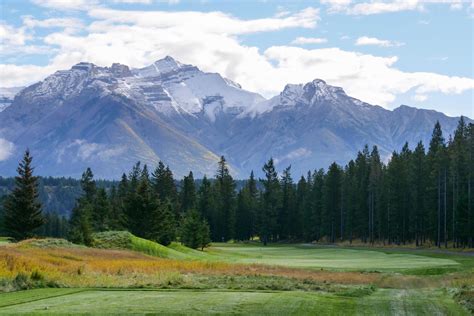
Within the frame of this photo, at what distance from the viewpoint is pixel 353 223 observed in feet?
457

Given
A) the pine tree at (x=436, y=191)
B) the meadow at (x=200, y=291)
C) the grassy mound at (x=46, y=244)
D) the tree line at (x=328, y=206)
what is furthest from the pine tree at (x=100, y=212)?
the meadow at (x=200, y=291)

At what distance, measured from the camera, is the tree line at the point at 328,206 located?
94062 mm

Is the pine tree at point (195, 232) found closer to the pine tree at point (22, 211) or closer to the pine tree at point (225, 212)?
the pine tree at point (22, 211)

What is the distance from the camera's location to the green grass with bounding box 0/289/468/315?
24531 mm

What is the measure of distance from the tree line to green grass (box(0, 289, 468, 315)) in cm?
4119

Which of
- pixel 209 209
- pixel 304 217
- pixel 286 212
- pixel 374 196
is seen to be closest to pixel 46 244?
pixel 374 196

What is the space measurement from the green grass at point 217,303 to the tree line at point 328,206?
135 feet

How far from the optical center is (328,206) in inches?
5856

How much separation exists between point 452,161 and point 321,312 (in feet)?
264

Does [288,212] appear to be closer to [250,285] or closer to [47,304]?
[250,285]

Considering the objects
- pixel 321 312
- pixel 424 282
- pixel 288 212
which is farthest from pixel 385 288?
pixel 288 212

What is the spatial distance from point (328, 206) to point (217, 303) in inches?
4884

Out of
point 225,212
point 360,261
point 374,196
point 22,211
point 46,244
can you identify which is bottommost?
point 360,261

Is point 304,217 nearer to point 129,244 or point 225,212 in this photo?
point 225,212
